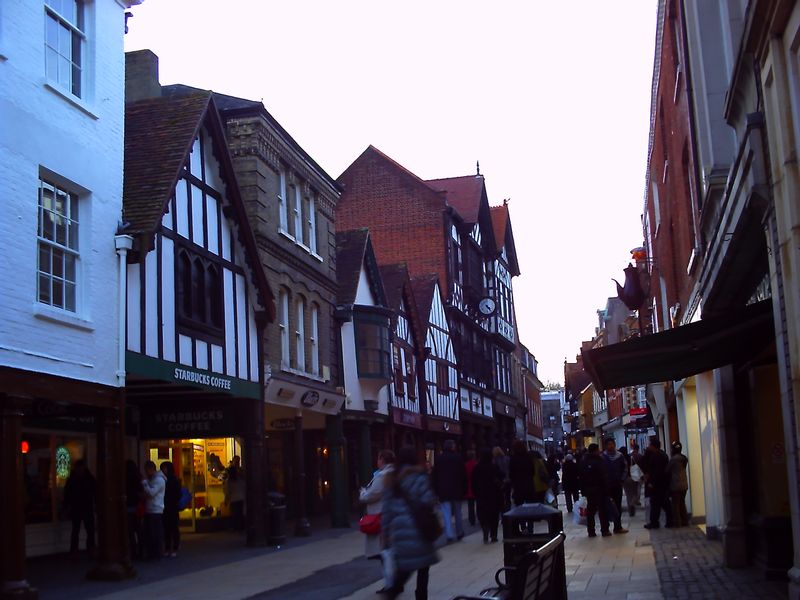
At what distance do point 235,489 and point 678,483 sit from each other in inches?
397

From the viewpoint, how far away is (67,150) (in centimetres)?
1401

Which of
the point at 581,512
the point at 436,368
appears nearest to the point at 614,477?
the point at 581,512

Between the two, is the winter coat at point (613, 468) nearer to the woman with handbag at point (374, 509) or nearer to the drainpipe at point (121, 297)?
the woman with handbag at point (374, 509)

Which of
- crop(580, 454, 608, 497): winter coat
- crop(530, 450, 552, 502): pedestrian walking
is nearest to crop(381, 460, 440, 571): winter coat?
crop(580, 454, 608, 497): winter coat

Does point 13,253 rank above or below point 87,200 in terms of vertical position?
below

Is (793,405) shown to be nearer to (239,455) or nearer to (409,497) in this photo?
(409,497)

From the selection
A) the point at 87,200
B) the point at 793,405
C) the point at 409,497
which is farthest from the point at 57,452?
the point at 793,405

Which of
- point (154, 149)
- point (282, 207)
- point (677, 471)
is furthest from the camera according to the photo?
point (282, 207)

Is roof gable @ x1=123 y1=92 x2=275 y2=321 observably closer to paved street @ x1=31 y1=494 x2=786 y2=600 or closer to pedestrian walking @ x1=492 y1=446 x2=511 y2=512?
paved street @ x1=31 y1=494 x2=786 y2=600

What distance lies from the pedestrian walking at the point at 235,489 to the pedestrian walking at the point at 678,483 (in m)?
9.68

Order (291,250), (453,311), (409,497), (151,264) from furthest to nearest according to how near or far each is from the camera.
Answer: (453,311)
(291,250)
(151,264)
(409,497)

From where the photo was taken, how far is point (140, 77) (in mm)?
22156

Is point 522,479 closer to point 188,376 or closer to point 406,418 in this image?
point 188,376

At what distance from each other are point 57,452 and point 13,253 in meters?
7.56
